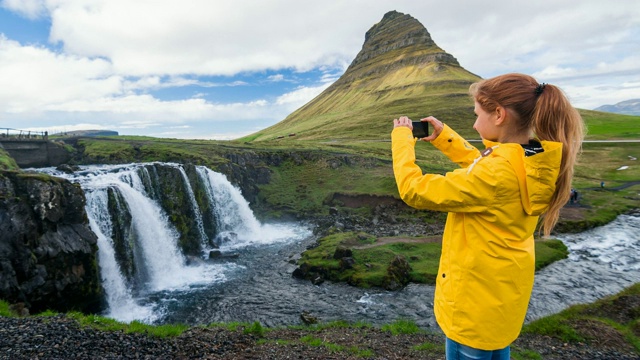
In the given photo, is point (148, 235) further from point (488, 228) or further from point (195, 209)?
point (488, 228)

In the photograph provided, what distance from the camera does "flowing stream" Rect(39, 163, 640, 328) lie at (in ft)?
77.6

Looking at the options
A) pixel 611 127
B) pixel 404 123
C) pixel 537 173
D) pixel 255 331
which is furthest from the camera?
pixel 611 127

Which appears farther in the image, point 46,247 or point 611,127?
point 611,127

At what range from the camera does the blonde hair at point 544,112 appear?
3.70 metres

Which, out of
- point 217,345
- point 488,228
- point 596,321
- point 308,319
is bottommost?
point 308,319

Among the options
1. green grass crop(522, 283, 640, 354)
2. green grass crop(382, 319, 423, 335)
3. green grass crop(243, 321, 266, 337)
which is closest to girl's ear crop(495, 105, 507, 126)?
green grass crop(243, 321, 266, 337)

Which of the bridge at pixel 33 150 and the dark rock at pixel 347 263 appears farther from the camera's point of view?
the bridge at pixel 33 150

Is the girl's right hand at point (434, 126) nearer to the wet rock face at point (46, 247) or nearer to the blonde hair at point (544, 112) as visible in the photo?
the blonde hair at point (544, 112)

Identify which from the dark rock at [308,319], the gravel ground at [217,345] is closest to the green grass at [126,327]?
the gravel ground at [217,345]

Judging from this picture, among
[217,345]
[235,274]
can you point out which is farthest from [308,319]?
[235,274]

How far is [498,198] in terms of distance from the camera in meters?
3.66

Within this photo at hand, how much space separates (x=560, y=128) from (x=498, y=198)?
96 centimetres

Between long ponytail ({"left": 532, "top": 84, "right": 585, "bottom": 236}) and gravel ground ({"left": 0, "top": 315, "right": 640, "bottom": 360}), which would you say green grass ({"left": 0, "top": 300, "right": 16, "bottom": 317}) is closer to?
gravel ground ({"left": 0, "top": 315, "right": 640, "bottom": 360})

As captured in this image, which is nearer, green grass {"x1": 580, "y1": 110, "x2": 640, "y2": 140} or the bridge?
the bridge
